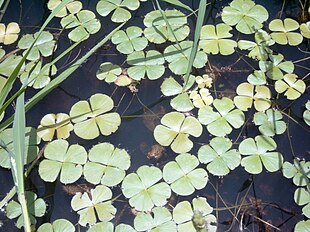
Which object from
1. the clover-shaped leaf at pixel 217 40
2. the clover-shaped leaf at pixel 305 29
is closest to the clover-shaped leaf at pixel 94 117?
the clover-shaped leaf at pixel 217 40

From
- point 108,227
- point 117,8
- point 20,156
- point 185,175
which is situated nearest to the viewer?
point 20,156

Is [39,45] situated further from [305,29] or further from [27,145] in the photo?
[305,29]

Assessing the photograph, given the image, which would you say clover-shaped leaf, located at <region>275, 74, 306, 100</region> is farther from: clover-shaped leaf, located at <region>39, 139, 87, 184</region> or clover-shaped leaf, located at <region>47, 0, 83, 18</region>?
clover-shaped leaf, located at <region>47, 0, 83, 18</region>

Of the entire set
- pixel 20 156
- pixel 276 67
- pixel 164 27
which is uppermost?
pixel 20 156

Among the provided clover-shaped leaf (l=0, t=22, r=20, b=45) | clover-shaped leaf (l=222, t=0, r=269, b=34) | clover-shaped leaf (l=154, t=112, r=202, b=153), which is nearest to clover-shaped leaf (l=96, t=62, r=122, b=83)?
clover-shaped leaf (l=154, t=112, r=202, b=153)

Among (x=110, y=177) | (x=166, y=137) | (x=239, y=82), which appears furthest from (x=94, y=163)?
(x=239, y=82)

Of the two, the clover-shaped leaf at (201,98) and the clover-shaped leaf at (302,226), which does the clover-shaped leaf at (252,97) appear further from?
the clover-shaped leaf at (302,226)

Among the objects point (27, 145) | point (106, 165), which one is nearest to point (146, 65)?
point (106, 165)
